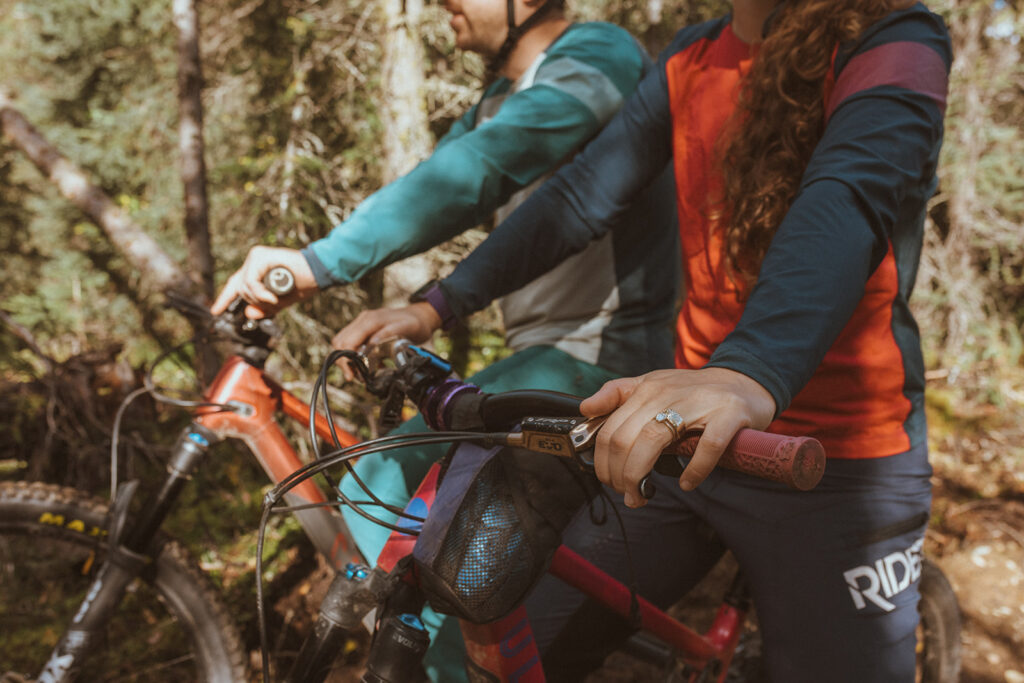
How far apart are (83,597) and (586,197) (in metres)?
2.88

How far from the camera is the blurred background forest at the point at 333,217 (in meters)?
4.33

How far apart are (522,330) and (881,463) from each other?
129 cm

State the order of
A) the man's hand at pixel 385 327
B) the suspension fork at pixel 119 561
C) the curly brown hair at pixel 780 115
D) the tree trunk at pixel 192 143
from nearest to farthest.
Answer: the curly brown hair at pixel 780 115, the man's hand at pixel 385 327, the suspension fork at pixel 119 561, the tree trunk at pixel 192 143

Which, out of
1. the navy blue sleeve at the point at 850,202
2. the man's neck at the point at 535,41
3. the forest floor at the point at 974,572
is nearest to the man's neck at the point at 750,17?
the navy blue sleeve at the point at 850,202

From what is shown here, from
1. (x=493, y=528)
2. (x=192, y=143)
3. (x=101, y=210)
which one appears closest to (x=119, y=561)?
(x=493, y=528)

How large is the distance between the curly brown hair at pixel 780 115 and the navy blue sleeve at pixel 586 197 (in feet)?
1.42

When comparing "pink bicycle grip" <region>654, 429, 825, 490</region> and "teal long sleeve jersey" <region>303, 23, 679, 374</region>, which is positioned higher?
"teal long sleeve jersey" <region>303, 23, 679, 374</region>

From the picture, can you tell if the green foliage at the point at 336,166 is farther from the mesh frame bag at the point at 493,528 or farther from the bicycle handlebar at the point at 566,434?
the mesh frame bag at the point at 493,528

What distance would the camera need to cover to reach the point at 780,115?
1616 millimetres

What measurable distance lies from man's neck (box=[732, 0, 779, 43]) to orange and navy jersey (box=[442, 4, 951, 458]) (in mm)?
29

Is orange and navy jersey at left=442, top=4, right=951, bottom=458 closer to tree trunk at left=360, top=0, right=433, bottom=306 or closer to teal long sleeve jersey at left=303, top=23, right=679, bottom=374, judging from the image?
teal long sleeve jersey at left=303, top=23, right=679, bottom=374

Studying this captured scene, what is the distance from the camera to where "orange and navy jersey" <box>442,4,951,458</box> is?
1106 millimetres

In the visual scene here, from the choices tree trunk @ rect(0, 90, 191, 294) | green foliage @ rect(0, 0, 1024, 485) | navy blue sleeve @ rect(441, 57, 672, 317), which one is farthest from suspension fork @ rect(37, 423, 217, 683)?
green foliage @ rect(0, 0, 1024, 485)

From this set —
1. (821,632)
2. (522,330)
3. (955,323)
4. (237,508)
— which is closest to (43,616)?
(237,508)
